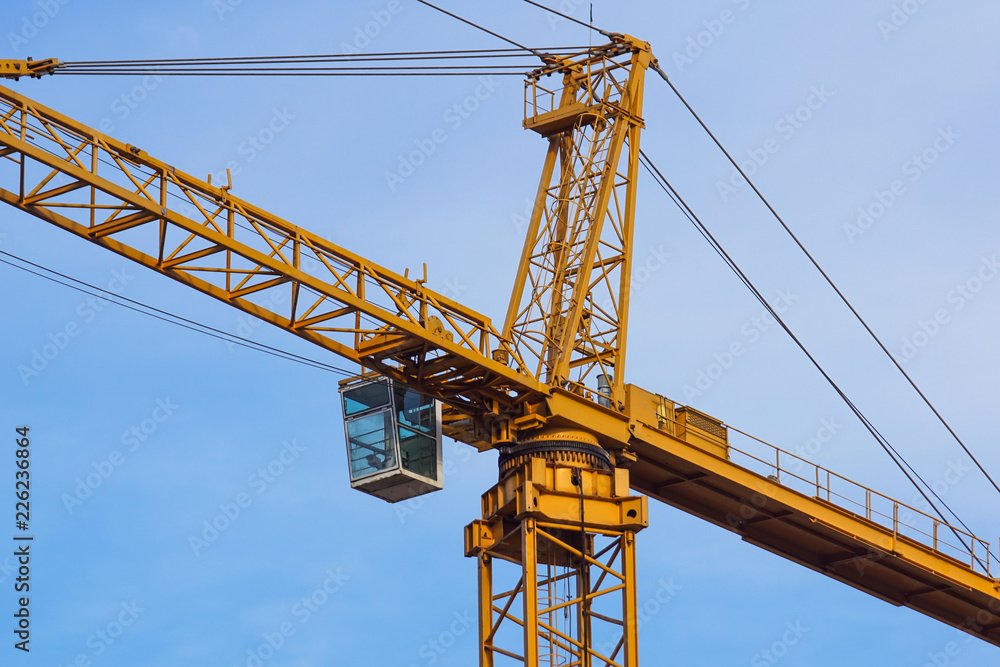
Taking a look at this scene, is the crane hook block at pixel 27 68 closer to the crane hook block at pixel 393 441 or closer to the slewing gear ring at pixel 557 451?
the crane hook block at pixel 393 441

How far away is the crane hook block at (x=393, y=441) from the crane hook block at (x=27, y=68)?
1026cm

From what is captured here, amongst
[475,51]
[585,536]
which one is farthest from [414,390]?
[475,51]

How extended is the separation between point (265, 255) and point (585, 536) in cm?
1006

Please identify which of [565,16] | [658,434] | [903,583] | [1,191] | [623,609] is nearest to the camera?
[1,191]

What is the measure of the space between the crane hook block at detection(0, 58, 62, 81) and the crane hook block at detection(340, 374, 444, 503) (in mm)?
10263

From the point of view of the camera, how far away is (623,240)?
45844mm

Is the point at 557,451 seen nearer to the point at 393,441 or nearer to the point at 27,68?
the point at 393,441

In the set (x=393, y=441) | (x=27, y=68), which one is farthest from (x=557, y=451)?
(x=27, y=68)

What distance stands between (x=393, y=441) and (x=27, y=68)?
1186 centimetres

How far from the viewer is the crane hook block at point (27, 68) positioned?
39.7m

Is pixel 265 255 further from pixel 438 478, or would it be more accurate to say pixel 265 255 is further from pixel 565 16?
pixel 565 16

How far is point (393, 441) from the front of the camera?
43.0m

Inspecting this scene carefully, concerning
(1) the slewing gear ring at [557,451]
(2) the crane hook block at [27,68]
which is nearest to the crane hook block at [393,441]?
(1) the slewing gear ring at [557,451]

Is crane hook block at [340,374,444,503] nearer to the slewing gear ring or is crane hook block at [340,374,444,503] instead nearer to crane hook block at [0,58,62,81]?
the slewing gear ring
